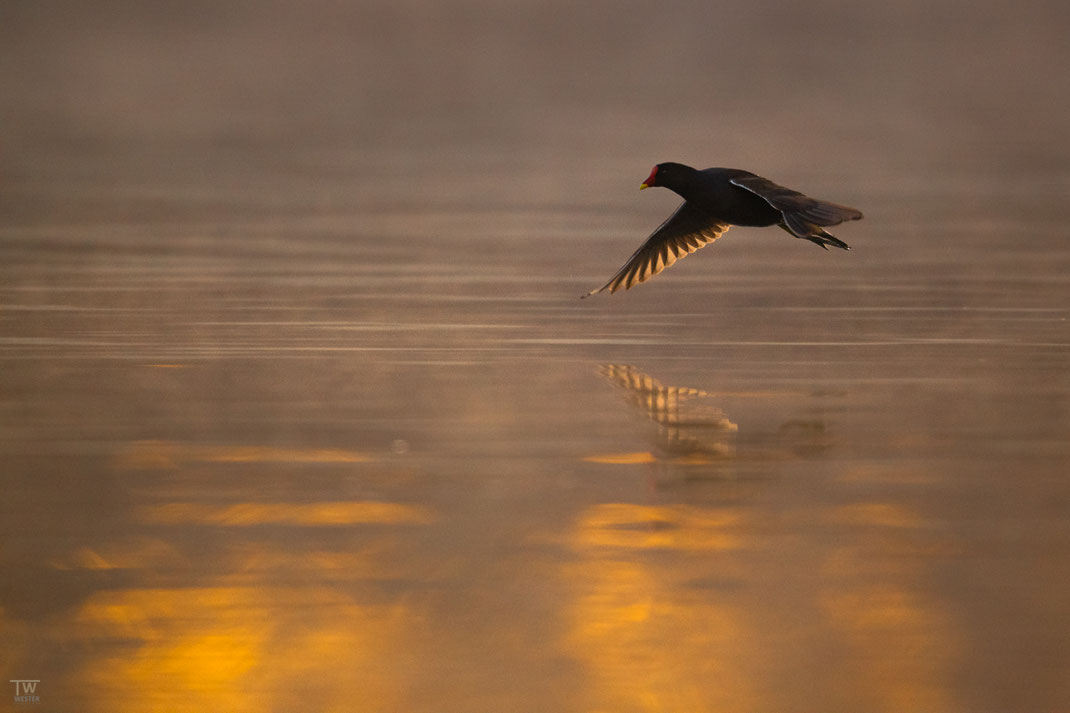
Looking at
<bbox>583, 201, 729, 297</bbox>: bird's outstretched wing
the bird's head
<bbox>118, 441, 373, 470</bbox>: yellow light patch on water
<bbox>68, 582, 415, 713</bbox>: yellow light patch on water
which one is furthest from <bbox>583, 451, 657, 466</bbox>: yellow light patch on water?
<bbox>583, 201, 729, 297</bbox>: bird's outstretched wing

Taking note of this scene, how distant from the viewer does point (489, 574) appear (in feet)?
16.5

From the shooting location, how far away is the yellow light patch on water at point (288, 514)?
560 cm

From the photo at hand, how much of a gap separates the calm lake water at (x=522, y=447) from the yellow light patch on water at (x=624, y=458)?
0.6 inches

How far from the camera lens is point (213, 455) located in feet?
21.7

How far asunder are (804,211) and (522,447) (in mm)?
2355

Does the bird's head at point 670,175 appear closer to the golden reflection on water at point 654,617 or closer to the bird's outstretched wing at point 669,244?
the bird's outstretched wing at point 669,244

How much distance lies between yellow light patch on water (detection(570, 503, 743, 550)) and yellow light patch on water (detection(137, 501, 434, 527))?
1.87ft

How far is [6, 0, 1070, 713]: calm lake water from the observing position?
14.2ft

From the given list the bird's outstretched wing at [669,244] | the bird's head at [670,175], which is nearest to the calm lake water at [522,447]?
the bird's outstretched wing at [669,244]

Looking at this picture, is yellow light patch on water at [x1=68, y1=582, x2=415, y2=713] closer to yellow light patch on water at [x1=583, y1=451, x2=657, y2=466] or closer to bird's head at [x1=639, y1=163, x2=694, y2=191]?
yellow light patch on water at [x1=583, y1=451, x2=657, y2=466]

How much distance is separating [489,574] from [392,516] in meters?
0.77

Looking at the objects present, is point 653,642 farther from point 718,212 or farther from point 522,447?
point 718,212

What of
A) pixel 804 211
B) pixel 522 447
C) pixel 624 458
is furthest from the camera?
pixel 804 211

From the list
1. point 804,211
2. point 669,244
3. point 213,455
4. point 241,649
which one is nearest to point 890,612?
point 241,649
